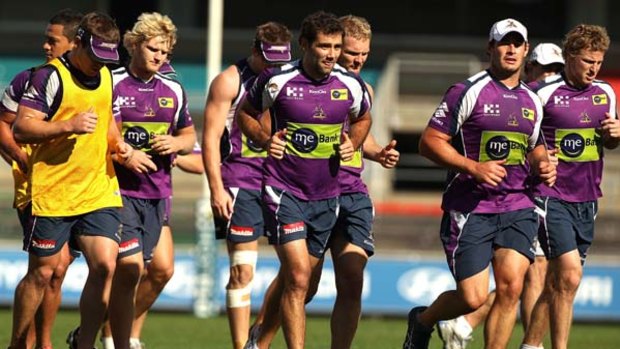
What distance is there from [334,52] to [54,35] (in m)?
2.32

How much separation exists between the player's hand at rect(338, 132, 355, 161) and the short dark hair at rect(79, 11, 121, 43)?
1703mm

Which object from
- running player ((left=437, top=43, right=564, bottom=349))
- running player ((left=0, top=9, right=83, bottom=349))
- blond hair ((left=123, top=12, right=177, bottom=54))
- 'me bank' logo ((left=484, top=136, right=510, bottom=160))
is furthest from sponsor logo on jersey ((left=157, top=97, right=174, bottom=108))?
running player ((left=437, top=43, right=564, bottom=349))

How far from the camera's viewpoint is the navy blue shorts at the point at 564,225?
35.6 feet

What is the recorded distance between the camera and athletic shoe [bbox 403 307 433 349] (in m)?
10.6

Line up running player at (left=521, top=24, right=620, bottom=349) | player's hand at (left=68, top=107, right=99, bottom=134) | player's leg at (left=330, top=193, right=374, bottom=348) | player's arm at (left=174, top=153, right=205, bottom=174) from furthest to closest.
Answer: player's arm at (left=174, top=153, right=205, bottom=174) → running player at (left=521, top=24, right=620, bottom=349) → player's leg at (left=330, top=193, right=374, bottom=348) → player's hand at (left=68, top=107, right=99, bottom=134)

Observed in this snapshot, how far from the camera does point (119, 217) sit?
33.1 ft

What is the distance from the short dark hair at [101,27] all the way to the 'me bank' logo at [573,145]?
347 centimetres

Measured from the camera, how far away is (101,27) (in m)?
9.72

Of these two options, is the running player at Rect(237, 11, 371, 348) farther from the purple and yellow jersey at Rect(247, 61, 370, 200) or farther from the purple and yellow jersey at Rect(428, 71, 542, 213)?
the purple and yellow jersey at Rect(428, 71, 542, 213)

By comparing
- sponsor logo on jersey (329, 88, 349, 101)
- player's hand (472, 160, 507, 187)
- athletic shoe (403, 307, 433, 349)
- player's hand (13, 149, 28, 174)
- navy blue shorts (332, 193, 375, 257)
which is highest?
sponsor logo on jersey (329, 88, 349, 101)

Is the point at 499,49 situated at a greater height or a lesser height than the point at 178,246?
greater

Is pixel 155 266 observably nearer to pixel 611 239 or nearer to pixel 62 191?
pixel 62 191

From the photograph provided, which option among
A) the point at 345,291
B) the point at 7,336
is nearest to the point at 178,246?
the point at 7,336

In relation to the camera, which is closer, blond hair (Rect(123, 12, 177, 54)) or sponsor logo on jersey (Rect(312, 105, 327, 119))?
sponsor logo on jersey (Rect(312, 105, 327, 119))
